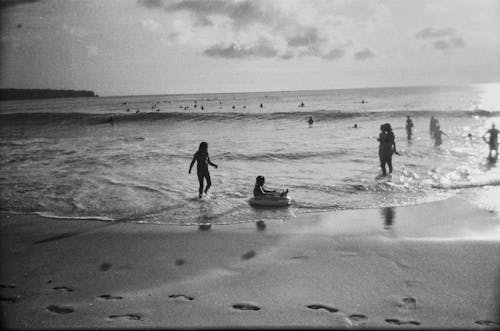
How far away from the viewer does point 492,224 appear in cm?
792

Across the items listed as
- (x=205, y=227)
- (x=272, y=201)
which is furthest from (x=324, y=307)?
(x=272, y=201)

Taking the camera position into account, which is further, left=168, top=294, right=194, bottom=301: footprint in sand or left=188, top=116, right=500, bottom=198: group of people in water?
left=188, top=116, right=500, bottom=198: group of people in water

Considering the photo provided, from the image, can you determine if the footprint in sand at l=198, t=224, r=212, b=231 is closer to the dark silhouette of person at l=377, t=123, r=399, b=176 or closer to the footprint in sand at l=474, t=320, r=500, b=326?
the footprint in sand at l=474, t=320, r=500, b=326

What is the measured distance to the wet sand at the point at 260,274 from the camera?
14.5 ft

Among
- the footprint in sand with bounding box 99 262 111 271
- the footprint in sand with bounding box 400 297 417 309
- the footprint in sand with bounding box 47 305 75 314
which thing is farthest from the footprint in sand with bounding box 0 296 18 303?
the footprint in sand with bounding box 400 297 417 309

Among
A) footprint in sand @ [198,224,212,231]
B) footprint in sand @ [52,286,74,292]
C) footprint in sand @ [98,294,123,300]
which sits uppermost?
footprint in sand @ [198,224,212,231]

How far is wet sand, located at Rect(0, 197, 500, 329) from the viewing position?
14.5ft

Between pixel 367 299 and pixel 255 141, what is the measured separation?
23512mm

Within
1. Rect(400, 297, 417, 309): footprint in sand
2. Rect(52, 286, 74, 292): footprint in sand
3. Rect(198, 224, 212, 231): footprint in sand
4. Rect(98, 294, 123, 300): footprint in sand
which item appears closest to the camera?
Rect(400, 297, 417, 309): footprint in sand

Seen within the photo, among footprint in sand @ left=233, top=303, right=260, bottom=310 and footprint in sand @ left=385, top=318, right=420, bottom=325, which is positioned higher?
footprint in sand @ left=385, top=318, right=420, bottom=325

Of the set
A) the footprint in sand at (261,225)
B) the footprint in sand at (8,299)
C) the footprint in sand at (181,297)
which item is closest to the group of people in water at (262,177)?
the footprint in sand at (261,225)

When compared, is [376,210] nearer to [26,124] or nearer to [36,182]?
[36,182]

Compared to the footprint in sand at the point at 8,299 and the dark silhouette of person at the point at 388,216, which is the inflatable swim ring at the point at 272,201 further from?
the footprint in sand at the point at 8,299

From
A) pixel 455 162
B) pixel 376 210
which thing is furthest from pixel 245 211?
pixel 455 162
